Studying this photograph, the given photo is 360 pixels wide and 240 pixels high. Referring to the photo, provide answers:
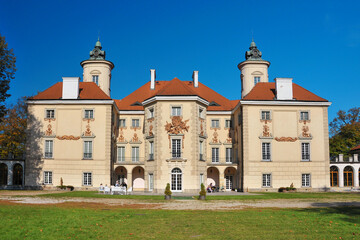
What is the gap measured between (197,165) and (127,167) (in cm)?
915

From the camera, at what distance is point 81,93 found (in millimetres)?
41906

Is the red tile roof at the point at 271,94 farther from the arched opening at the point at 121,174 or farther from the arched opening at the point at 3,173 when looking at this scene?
the arched opening at the point at 3,173

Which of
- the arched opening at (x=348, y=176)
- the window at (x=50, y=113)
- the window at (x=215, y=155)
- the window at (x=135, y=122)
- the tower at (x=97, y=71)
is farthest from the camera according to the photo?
the tower at (x=97, y=71)

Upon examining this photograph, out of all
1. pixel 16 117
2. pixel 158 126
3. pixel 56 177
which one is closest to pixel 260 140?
pixel 158 126

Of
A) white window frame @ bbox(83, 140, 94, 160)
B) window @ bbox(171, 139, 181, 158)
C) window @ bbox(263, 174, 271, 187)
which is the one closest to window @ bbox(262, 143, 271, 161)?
window @ bbox(263, 174, 271, 187)

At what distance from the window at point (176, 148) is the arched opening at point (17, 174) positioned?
721 inches

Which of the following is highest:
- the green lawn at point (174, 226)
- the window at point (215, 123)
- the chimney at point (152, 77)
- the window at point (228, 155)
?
the chimney at point (152, 77)

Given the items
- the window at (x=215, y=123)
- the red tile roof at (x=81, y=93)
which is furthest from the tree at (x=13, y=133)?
the window at (x=215, y=123)

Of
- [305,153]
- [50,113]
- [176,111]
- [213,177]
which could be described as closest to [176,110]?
[176,111]

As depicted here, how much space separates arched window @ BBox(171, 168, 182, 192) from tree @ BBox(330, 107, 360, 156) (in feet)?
118

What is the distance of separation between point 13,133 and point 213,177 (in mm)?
27272

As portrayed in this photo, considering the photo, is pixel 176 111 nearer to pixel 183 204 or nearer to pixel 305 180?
pixel 305 180

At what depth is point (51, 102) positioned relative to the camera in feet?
133

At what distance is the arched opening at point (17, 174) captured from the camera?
42406 mm
